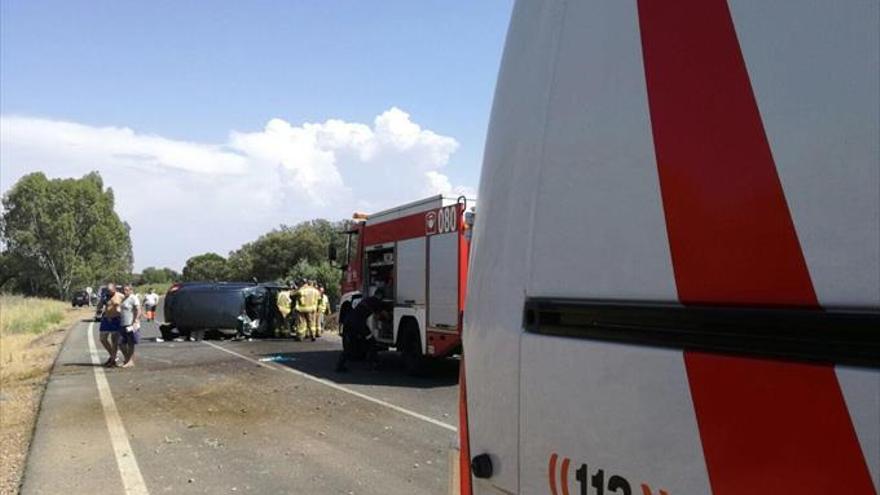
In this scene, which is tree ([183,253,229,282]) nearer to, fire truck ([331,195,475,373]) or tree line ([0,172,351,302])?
tree line ([0,172,351,302])

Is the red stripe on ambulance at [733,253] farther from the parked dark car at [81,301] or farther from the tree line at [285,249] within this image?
the parked dark car at [81,301]

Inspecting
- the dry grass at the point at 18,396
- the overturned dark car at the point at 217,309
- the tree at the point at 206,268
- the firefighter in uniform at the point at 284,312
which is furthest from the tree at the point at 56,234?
the firefighter in uniform at the point at 284,312

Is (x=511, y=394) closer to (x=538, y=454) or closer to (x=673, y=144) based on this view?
(x=538, y=454)

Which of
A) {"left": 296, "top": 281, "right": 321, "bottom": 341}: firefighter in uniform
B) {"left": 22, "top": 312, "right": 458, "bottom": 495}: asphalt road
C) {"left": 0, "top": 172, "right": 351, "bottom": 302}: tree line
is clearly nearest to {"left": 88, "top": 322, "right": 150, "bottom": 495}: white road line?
{"left": 22, "top": 312, "right": 458, "bottom": 495}: asphalt road

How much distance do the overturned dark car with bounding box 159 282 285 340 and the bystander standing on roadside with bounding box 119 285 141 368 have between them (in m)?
5.85

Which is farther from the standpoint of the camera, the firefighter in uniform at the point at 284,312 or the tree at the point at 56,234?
the tree at the point at 56,234

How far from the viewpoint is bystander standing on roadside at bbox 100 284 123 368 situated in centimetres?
1468

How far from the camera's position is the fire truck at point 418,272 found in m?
11.7

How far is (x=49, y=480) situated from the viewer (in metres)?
6.51

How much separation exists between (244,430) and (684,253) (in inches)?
312

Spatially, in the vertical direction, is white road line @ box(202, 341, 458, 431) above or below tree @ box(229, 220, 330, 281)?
below

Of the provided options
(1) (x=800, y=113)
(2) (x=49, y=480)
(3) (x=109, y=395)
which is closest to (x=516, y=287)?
(1) (x=800, y=113)

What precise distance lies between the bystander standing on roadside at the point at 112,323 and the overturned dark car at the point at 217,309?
5.97 meters

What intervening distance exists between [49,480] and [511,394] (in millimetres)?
6107
